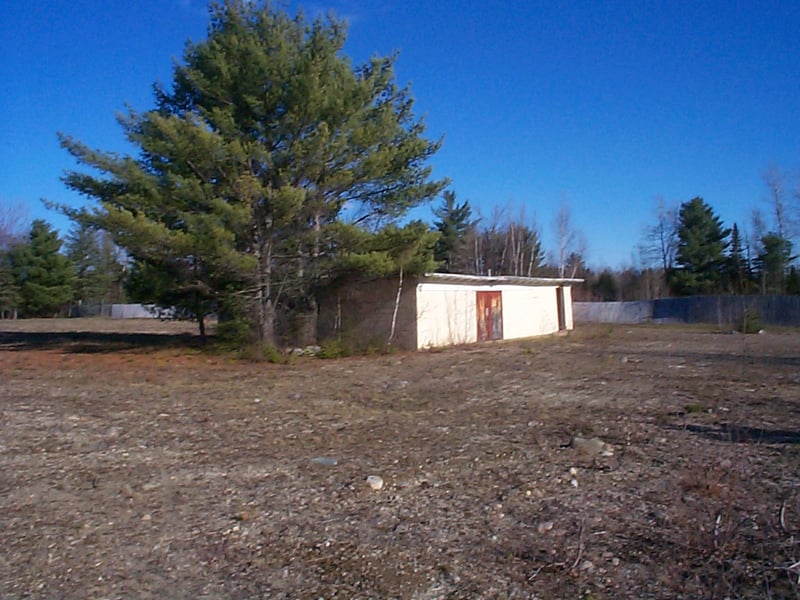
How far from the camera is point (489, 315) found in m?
25.5

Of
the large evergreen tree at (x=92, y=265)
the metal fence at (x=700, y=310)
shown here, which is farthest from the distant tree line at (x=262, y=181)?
the large evergreen tree at (x=92, y=265)

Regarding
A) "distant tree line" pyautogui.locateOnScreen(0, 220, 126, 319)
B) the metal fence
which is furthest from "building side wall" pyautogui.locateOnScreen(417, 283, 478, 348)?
"distant tree line" pyautogui.locateOnScreen(0, 220, 126, 319)

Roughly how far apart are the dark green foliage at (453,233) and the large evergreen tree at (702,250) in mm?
16792

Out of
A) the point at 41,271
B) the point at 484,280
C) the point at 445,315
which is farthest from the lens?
the point at 41,271

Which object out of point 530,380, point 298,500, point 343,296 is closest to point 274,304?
point 343,296

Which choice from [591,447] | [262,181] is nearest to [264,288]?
[262,181]

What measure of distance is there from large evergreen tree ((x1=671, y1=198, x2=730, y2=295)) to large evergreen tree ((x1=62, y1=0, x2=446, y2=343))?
38.0m

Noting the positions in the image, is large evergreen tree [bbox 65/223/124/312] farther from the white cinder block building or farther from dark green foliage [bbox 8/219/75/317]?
the white cinder block building

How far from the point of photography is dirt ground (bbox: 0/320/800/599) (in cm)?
412

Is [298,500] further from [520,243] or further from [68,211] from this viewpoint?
[520,243]

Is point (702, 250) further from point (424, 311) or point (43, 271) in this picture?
point (43, 271)

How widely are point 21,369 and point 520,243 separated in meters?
39.2

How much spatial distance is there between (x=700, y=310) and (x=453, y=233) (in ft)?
54.4

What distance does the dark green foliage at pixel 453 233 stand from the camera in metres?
46.5
